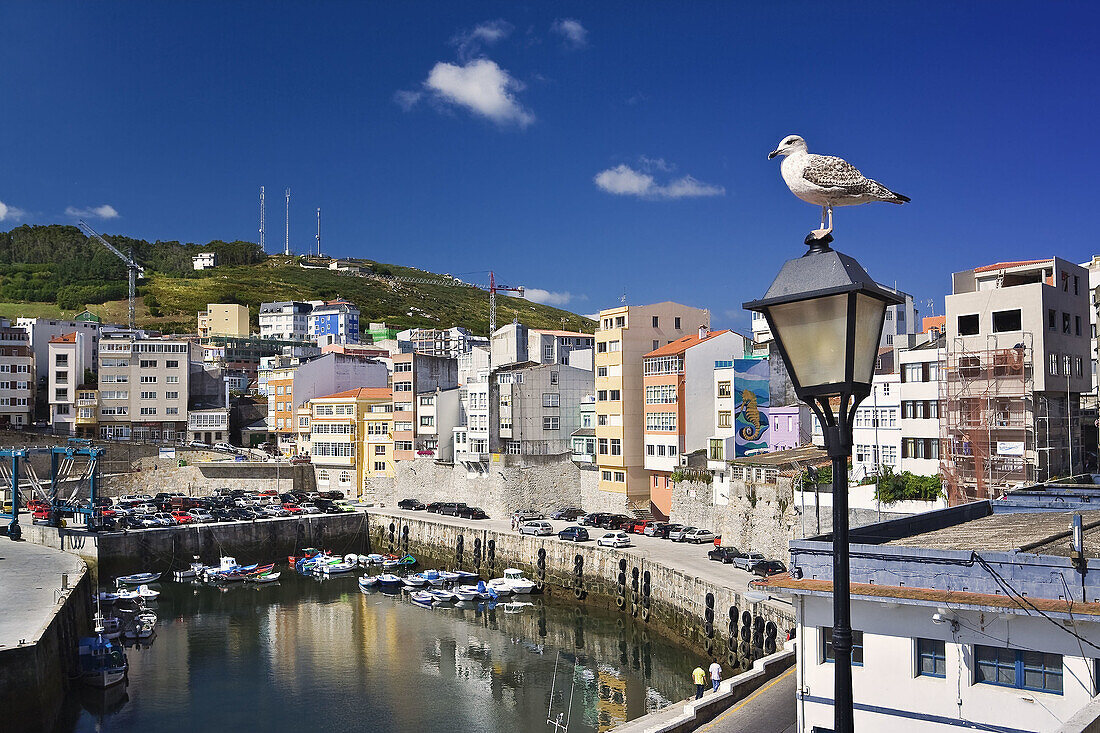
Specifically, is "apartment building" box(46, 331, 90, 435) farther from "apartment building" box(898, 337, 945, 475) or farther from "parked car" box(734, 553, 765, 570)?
"apartment building" box(898, 337, 945, 475)

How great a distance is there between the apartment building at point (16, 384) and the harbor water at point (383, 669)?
1879 inches

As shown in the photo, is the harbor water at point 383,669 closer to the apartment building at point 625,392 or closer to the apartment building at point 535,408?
the apartment building at point 625,392

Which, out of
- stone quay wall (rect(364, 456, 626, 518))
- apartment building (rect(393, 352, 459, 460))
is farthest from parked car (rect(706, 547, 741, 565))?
apartment building (rect(393, 352, 459, 460))

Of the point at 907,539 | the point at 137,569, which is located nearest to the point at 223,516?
the point at 137,569

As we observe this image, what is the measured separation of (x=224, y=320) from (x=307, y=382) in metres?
61.6

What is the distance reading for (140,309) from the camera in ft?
469

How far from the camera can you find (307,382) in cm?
8331

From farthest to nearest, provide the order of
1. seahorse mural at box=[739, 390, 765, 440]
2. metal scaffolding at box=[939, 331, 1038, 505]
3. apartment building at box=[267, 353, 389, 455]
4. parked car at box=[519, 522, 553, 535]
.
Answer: apartment building at box=[267, 353, 389, 455], parked car at box=[519, 522, 553, 535], seahorse mural at box=[739, 390, 765, 440], metal scaffolding at box=[939, 331, 1038, 505]

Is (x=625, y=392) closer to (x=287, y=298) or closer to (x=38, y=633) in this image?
(x=38, y=633)

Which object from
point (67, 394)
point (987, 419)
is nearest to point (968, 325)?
point (987, 419)

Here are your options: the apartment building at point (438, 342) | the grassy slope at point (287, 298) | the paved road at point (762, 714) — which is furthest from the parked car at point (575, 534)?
the grassy slope at point (287, 298)

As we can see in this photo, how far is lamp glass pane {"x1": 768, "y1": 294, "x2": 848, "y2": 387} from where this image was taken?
4266 millimetres

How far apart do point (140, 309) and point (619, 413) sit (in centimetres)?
11271

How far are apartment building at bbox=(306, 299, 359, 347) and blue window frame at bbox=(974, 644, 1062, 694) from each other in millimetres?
129176
